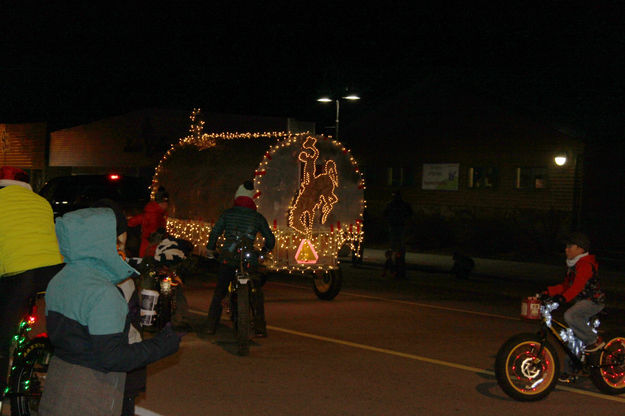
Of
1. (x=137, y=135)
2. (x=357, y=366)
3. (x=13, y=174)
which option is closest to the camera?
(x=13, y=174)

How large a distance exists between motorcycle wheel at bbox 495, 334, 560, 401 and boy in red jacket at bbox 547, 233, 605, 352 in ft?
1.44

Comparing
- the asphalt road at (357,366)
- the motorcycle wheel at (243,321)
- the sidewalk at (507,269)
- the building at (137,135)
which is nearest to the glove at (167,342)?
the asphalt road at (357,366)

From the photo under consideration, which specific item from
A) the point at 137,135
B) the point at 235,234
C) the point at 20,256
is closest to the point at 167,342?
→ the point at 20,256

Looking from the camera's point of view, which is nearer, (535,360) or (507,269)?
(535,360)

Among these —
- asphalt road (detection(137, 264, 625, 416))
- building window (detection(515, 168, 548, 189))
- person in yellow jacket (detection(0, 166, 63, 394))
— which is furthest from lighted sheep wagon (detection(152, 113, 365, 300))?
building window (detection(515, 168, 548, 189))

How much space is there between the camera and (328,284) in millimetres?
13836

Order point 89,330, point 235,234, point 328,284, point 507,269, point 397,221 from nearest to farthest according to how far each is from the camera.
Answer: point 89,330 < point 235,234 < point 328,284 < point 397,221 < point 507,269

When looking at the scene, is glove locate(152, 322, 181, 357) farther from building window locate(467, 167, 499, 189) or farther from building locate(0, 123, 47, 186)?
building locate(0, 123, 47, 186)

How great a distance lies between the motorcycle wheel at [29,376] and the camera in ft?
18.2

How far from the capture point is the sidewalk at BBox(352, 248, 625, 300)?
19078 mm

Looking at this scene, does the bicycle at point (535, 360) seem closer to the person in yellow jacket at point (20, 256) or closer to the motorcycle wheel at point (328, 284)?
the person in yellow jacket at point (20, 256)

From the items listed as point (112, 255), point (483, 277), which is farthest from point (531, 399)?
point (483, 277)

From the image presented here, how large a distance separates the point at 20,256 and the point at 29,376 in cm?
86

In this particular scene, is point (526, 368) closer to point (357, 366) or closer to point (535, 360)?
point (535, 360)
